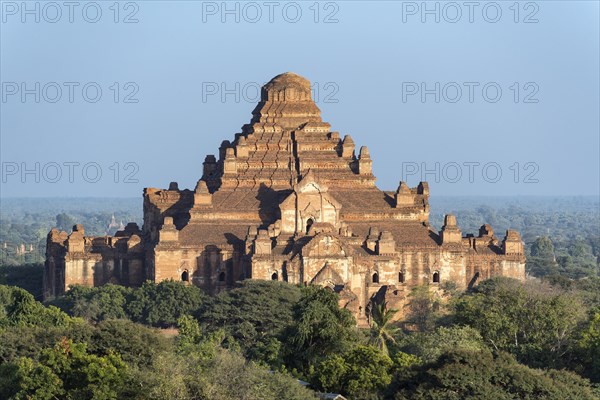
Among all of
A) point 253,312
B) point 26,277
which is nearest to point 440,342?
point 253,312

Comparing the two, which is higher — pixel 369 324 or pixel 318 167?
pixel 318 167

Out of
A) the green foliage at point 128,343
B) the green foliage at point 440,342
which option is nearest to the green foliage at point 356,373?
the green foliage at point 440,342

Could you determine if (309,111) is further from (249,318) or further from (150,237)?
(249,318)

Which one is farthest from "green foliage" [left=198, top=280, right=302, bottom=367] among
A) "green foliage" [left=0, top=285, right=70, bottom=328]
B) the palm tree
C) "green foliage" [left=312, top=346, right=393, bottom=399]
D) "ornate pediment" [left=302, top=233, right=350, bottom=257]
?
"green foliage" [left=312, top=346, right=393, bottom=399]

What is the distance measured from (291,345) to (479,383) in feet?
46.1

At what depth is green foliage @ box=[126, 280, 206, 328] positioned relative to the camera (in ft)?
297

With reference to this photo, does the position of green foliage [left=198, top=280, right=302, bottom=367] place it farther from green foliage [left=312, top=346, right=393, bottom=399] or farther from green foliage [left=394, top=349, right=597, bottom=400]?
green foliage [left=394, top=349, right=597, bottom=400]

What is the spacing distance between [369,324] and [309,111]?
64.1ft

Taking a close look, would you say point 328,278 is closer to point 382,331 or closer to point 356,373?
point 382,331

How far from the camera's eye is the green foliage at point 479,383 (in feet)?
197

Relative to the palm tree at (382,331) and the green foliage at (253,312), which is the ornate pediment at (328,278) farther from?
the palm tree at (382,331)

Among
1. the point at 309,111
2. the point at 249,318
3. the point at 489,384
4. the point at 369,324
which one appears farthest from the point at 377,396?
the point at 309,111

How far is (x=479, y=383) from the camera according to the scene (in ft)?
198

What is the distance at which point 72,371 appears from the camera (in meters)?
61.0
